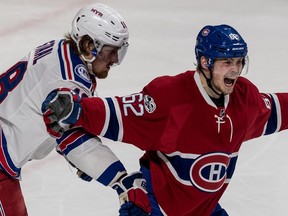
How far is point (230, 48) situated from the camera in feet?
8.93

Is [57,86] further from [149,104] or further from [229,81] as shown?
[229,81]

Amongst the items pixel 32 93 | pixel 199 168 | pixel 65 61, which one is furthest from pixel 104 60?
pixel 199 168

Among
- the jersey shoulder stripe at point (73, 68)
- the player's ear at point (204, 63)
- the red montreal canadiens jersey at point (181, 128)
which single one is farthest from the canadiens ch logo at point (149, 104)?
the jersey shoulder stripe at point (73, 68)

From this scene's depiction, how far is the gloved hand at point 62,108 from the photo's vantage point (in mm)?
2672

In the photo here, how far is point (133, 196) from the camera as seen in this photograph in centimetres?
281

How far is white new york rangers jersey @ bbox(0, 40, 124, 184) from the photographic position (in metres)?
3.01

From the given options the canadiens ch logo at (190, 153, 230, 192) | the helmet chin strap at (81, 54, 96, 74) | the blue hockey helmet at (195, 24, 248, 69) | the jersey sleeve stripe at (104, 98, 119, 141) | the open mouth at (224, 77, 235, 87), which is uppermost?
the blue hockey helmet at (195, 24, 248, 69)

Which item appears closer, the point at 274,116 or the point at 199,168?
the point at 199,168

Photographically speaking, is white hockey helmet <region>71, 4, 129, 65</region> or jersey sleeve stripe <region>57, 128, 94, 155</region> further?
white hockey helmet <region>71, 4, 129, 65</region>

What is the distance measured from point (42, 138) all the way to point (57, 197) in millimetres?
987

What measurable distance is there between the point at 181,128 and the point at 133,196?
296 millimetres

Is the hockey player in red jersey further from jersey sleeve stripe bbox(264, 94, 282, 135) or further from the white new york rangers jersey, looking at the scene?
the white new york rangers jersey

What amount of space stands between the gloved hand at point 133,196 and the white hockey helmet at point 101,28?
21.4 inches

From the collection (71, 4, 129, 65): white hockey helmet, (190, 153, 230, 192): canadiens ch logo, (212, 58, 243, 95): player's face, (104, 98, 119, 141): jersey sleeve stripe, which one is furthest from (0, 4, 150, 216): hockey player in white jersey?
(212, 58, 243, 95): player's face
